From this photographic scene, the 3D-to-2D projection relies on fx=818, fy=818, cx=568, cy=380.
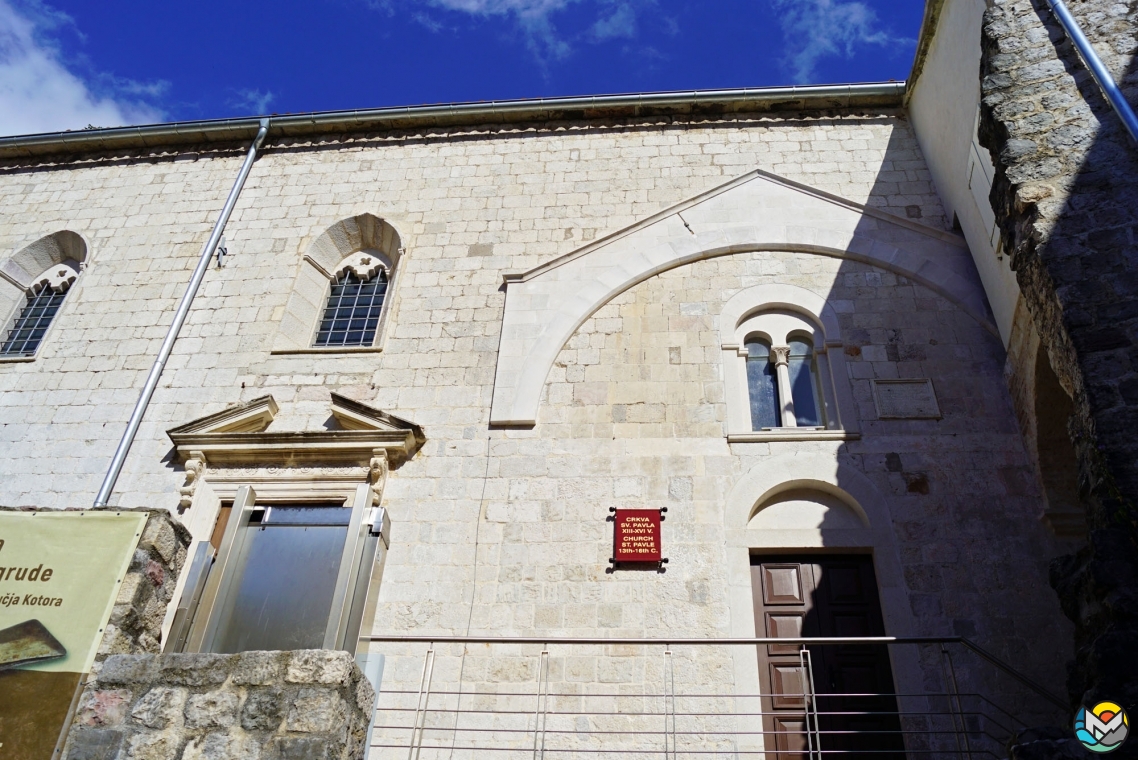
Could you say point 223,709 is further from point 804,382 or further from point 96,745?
point 804,382

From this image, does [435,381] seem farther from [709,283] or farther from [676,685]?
[676,685]

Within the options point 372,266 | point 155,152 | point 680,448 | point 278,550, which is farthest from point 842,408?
point 155,152

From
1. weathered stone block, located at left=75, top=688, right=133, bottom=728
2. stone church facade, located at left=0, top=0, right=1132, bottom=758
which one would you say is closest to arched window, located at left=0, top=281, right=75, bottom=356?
stone church facade, located at left=0, top=0, right=1132, bottom=758

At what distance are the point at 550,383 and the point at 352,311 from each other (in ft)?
10.1

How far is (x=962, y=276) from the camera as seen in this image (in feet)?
27.4

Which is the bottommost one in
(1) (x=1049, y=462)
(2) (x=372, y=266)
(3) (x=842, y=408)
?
(1) (x=1049, y=462)

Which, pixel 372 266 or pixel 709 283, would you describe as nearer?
pixel 709 283

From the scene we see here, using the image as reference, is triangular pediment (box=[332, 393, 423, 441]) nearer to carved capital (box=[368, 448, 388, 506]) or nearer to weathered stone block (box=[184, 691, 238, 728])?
carved capital (box=[368, 448, 388, 506])

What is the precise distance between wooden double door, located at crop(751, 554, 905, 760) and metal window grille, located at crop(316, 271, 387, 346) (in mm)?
5222

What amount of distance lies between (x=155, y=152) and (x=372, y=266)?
4.15 meters

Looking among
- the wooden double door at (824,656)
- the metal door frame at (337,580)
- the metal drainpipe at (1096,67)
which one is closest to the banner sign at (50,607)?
the metal door frame at (337,580)

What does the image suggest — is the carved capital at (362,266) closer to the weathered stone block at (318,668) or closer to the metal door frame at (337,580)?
the metal door frame at (337,580)

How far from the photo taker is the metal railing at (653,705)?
5.90 meters

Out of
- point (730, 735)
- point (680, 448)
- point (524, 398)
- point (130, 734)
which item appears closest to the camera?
point (130, 734)
